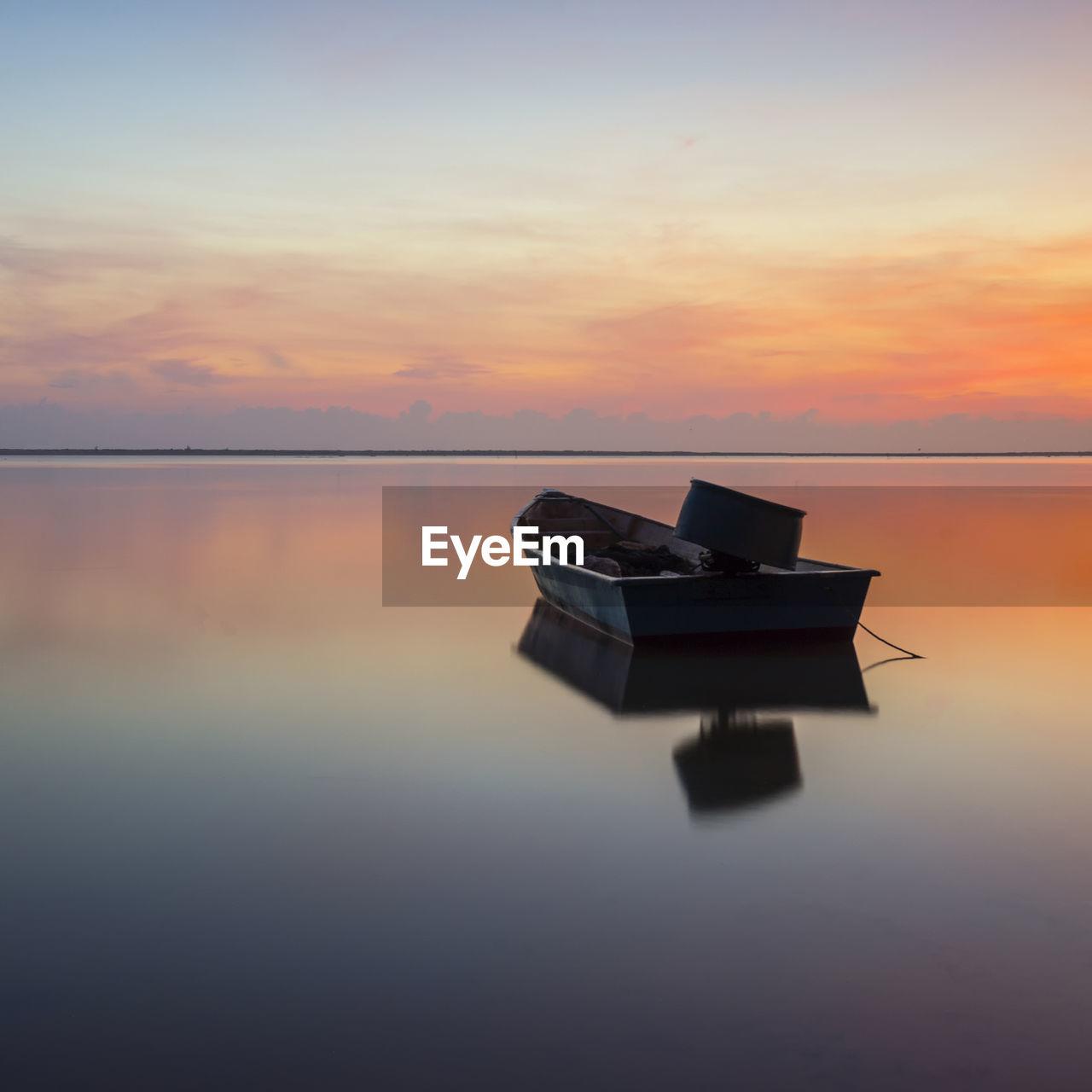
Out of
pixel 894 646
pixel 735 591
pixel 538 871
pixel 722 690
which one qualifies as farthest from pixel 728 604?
pixel 538 871

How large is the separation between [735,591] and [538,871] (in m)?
5.69

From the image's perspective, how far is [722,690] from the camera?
9.20m

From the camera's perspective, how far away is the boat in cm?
1013

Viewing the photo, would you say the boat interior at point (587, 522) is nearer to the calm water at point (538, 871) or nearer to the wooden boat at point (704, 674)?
the wooden boat at point (704, 674)

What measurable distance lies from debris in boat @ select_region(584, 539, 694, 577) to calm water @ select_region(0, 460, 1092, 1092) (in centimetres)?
173

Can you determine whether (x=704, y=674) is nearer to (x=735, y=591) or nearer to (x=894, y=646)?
(x=735, y=591)

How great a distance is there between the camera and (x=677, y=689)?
9.25m

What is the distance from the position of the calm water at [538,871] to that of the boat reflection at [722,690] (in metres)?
0.05

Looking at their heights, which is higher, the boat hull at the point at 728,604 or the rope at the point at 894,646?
the boat hull at the point at 728,604

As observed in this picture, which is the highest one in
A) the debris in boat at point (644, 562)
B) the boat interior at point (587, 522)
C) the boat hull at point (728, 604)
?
the boat interior at point (587, 522)

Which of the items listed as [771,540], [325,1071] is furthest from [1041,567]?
[325,1071]

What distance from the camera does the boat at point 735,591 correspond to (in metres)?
10.1

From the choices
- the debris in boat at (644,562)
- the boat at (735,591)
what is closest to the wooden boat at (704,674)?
the boat at (735,591)

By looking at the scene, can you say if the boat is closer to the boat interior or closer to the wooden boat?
the wooden boat
